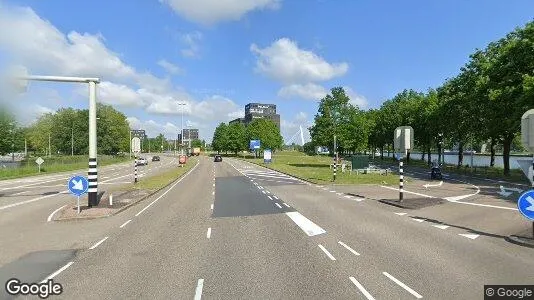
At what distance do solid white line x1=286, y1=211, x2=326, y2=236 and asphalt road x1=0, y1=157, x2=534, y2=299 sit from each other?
8cm

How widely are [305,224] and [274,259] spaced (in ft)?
19.4

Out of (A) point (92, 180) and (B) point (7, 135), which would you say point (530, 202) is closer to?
(A) point (92, 180)

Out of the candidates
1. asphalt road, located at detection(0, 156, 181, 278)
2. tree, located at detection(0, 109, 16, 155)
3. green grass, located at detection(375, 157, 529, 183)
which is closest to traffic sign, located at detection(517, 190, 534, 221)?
asphalt road, located at detection(0, 156, 181, 278)

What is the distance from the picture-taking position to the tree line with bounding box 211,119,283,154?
13238cm

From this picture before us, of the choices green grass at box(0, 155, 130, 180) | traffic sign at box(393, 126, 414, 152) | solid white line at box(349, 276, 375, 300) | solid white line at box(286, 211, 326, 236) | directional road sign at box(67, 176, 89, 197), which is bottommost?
green grass at box(0, 155, 130, 180)

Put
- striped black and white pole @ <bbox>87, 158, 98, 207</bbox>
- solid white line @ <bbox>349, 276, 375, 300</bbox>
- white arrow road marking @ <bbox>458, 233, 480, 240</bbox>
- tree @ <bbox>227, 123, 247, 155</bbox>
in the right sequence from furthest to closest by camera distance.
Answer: tree @ <bbox>227, 123, 247, 155</bbox>, striped black and white pole @ <bbox>87, 158, 98, 207</bbox>, white arrow road marking @ <bbox>458, 233, 480, 240</bbox>, solid white line @ <bbox>349, 276, 375, 300</bbox>

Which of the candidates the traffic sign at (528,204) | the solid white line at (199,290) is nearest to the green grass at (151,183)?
the solid white line at (199,290)

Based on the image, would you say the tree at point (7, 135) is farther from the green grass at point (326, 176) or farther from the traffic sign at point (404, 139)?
the traffic sign at point (404, 139)

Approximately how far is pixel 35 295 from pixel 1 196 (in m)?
25.5

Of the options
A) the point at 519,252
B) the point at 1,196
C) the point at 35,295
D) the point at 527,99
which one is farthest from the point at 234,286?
the point at 527,99

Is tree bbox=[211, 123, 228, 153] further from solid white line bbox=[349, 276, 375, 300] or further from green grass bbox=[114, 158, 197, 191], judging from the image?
solid white line bbox=[349, 276, 375, 300]

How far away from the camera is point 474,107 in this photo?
47906mm

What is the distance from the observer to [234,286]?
916 cm

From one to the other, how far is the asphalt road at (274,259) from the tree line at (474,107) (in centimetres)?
2732
